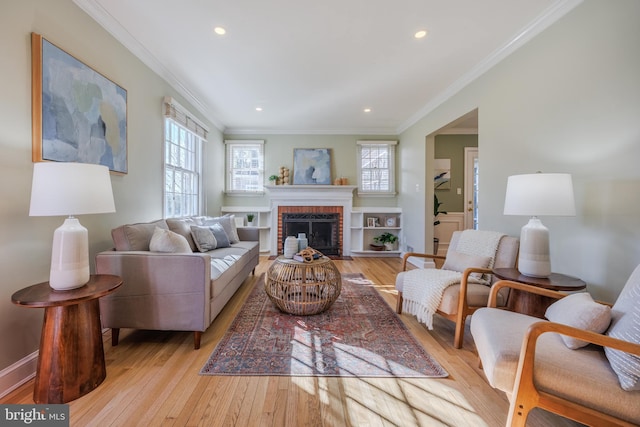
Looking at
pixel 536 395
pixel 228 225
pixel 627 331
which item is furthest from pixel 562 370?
pixel 228 225

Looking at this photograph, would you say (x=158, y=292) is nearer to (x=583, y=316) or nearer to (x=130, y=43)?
(x=130, y=43)

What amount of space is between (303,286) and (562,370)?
1.77 meters

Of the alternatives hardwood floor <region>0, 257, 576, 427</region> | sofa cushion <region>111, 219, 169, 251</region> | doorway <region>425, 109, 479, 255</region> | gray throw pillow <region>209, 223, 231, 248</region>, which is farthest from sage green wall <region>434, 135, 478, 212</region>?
sofa cushion <region>111, 219, 169, 251</region>

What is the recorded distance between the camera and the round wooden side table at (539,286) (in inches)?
67.6

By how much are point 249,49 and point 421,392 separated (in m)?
3.14

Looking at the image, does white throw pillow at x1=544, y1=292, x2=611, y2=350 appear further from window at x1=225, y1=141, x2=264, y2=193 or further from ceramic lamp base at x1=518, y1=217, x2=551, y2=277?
window at x1=225, y1=141, x2=264, y2=193

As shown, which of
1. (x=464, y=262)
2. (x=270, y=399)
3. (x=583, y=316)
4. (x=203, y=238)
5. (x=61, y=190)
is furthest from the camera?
→ (x=203, y=238)

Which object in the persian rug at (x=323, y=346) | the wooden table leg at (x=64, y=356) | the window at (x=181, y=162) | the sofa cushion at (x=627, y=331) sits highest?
the window at (x=181, y=162)

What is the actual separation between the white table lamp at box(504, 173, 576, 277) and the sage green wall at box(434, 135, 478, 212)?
3.56 m

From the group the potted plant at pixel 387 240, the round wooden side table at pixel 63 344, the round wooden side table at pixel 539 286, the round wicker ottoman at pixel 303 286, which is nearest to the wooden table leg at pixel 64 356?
the round wooden side table at pixel 63 344

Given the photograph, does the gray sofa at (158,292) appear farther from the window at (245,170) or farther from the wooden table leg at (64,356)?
the window at (245,170)

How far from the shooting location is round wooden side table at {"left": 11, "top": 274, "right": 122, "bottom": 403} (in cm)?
141

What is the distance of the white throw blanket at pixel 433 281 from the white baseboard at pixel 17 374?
2.66m

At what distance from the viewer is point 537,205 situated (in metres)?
1.78
